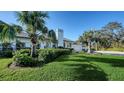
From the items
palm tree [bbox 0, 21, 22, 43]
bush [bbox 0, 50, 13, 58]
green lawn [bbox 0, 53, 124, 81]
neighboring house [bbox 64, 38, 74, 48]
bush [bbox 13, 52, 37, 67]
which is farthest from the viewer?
neighboring house [bbox 64, 38, 74, 48]

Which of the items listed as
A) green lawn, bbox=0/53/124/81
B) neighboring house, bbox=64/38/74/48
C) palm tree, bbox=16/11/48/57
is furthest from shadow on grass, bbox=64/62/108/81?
palm tree, bbox=16/11/48/57

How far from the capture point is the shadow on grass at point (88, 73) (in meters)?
6.50

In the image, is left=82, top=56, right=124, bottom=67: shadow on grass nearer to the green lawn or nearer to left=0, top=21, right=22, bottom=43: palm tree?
the green lawn

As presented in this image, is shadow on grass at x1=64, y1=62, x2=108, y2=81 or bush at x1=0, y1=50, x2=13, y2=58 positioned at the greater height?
bush at x1=0, y1=50, x2=13, y2=58

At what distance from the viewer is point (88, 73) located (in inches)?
275

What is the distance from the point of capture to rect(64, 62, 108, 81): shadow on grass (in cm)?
650

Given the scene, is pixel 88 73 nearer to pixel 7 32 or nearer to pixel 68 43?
pixel 68 43

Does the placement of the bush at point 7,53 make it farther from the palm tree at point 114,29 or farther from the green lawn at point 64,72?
the palm tree at point 114,29

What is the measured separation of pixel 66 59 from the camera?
30.7 feet

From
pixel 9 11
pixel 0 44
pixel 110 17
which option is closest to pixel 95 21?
pixel 110 17

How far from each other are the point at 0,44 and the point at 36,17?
70.8 inches

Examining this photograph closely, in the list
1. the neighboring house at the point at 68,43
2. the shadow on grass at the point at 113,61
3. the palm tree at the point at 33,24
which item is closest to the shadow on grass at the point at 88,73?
the neighboring house at the point at 68,43

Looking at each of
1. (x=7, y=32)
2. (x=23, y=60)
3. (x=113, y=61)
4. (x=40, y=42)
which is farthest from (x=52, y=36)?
(x=113, y=61)
